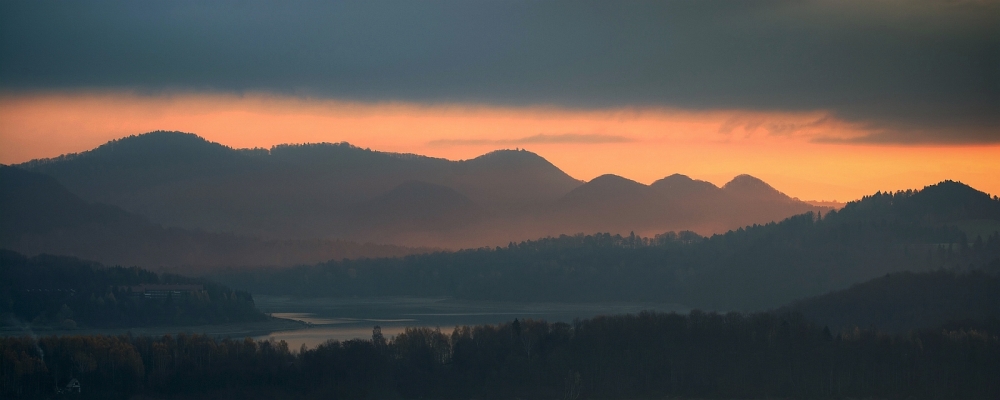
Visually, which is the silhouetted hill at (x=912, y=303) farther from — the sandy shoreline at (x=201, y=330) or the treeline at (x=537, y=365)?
the sandy shoreline at (x=201, y=330)

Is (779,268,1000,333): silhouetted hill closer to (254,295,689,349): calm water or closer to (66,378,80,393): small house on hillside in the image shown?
(254,295,689,349): calm water

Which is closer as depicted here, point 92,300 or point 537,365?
point 537,365

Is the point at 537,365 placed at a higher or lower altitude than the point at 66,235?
lower

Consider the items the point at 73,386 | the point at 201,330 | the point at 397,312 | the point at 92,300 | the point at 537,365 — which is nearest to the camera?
the point at 73,386

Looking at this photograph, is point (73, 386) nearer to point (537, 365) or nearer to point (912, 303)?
point (537, 365)

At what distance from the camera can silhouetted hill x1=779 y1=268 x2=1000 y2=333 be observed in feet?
→ 281

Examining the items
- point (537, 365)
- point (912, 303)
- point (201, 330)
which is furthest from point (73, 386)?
point (912, 303)

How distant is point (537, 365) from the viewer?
6950 cm

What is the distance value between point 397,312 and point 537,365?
62.0 meters

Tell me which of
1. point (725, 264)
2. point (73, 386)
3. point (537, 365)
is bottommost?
point (73, 386)

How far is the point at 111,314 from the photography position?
336 feet

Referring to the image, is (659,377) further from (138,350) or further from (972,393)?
(138,350)

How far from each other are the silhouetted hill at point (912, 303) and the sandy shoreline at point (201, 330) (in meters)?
38.1

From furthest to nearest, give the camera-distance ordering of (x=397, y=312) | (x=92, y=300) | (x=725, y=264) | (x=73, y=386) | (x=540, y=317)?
(x=725, y=264) → (x=397, y=312) → (x=540, y=317) → (x=92, y=300) → (x=73, y=386)
